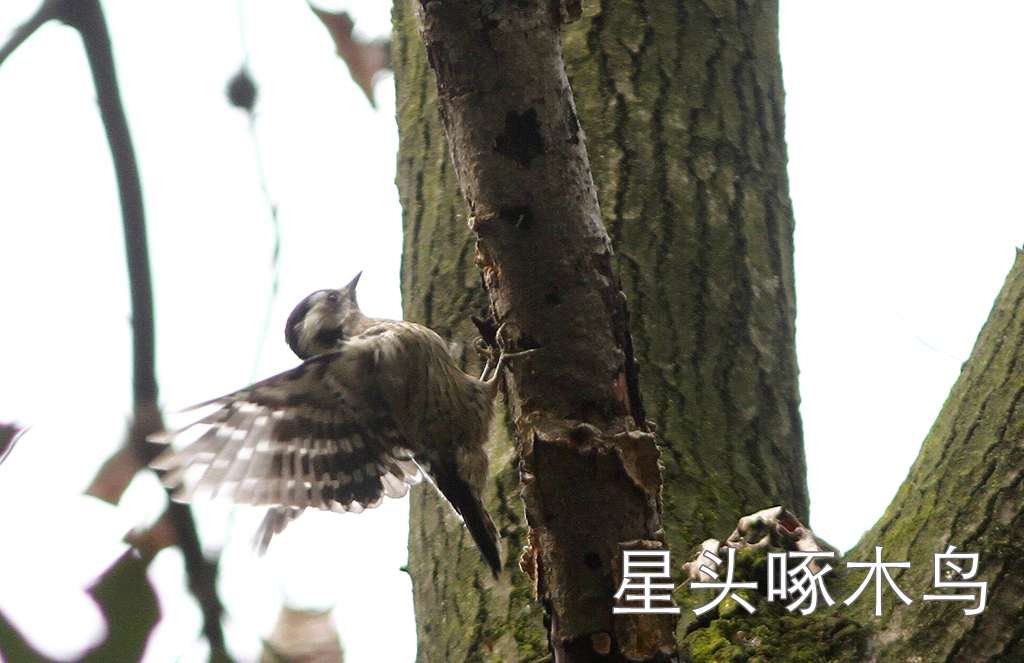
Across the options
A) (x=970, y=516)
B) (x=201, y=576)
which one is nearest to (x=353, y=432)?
(x=970, y=516)

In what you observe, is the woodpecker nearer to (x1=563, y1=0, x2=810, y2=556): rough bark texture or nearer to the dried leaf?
(x1=563, y1=0, x2=810, y2=556): rough bark texture

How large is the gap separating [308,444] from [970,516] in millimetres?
1579

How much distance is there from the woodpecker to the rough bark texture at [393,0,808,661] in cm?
14

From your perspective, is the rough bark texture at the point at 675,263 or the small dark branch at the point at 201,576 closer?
the small dark branch at the point at 201,576

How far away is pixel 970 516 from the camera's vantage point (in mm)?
1714

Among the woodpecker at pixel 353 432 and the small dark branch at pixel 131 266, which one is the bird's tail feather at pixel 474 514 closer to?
the woodpecker at pixel 353 432

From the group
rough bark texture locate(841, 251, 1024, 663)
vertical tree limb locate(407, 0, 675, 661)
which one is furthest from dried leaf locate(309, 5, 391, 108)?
rough bark texture locate(841, 251, 1024, 663)

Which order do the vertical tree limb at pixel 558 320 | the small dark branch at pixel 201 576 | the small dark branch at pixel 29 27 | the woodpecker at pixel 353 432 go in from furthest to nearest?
the woodpecker at pixel 353 432 < the vertical tree limb at pixel 558 320 < the small dark branch at pixel 29 27 < the small dark branch at pixel 201 576

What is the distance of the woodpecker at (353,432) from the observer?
8.36 ft

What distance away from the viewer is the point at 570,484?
1.49 metres

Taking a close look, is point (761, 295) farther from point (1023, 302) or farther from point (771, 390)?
point (1023, 302)

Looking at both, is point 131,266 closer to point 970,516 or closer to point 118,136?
point 118,136

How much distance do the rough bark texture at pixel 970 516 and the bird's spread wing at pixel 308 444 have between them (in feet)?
4.25

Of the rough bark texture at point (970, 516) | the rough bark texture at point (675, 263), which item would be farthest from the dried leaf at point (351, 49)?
the rough bark texture at point (970, 516)
